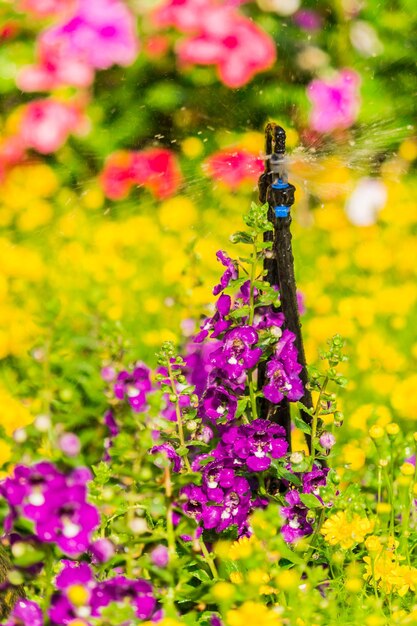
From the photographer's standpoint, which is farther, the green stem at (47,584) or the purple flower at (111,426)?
the purple flower at (111,426)

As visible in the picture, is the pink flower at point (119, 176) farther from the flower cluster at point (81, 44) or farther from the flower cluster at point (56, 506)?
the flower cluster at point (56, 506)

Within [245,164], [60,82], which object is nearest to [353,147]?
[245,164]

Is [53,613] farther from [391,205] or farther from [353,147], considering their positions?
[391,205]

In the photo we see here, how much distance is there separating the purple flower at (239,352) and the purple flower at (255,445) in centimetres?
11

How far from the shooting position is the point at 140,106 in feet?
12.8

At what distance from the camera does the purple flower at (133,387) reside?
2.07 meters

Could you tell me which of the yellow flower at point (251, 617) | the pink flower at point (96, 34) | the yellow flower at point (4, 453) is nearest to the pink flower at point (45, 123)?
the pink flower at point (96, 34)

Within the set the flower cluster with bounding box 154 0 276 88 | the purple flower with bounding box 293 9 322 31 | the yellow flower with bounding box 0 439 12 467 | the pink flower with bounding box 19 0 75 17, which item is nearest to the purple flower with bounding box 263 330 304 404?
the yellow flower with bounding box 0 439 12 467

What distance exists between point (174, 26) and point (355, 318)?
156 centimetres

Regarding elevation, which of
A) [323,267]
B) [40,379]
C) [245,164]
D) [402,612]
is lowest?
[323,267]

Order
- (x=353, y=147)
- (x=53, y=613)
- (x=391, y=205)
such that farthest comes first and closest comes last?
(x=391, y=205)
(x=353, y=147)
(x=53, y=613)

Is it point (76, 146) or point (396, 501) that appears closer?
point (396, 501)

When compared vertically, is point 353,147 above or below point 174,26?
above

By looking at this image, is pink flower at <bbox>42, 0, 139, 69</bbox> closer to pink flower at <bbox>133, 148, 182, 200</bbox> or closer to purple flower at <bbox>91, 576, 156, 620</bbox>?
pink flower at <bbox>133, 148, 182, 200</bbox>
